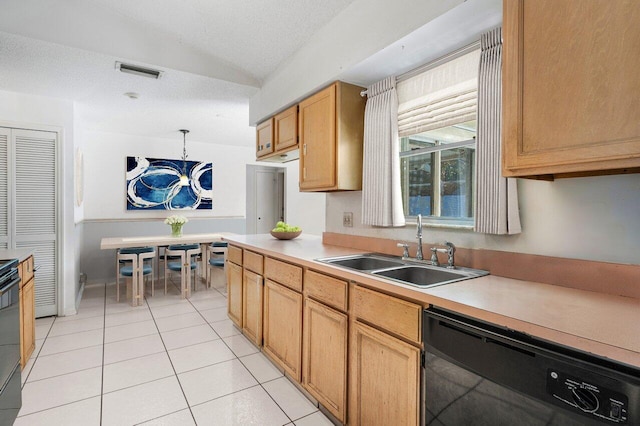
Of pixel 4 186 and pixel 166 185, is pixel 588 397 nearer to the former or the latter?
pixel 4 186

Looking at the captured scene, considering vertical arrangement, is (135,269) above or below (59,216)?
below

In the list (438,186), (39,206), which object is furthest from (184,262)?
(438,186)

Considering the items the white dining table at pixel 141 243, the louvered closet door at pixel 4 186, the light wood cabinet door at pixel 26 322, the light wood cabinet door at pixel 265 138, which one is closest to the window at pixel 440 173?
the light wood cabinet door at pixel 265 138

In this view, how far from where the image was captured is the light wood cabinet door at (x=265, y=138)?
11.0 ft

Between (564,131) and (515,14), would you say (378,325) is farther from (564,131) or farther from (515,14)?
(515,14)

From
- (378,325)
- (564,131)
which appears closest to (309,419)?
(378,325)

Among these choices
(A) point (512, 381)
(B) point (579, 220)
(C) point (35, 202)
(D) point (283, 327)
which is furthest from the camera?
(C) point (35, 202)

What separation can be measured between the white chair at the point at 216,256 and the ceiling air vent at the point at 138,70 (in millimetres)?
2533

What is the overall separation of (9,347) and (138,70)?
2.24 m

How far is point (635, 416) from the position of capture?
77 centimetres

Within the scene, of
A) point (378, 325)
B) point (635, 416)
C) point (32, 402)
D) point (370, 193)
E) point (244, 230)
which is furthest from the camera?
point (244, 230)

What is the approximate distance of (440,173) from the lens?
2.21 m

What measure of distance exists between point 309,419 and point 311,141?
1.98m

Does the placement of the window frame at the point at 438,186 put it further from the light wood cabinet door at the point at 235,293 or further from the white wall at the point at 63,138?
the white wall at the point at 63,138
